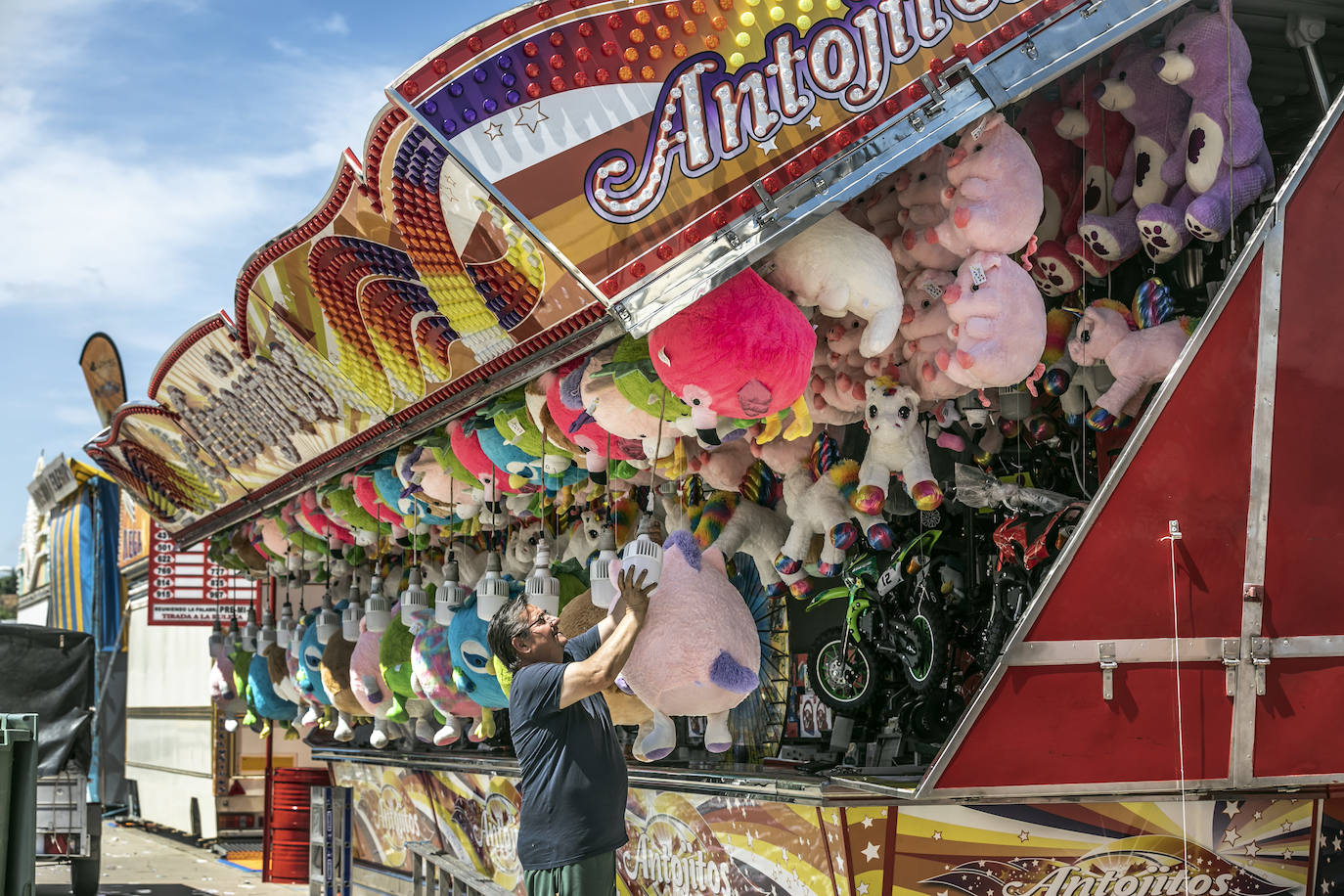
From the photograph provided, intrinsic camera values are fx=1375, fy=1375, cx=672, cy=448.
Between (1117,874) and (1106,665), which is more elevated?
(1106,665)

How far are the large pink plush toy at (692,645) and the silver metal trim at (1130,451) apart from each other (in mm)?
957

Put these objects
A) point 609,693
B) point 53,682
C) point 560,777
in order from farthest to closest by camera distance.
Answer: point 53,682 < point 609,693 < point 560,777

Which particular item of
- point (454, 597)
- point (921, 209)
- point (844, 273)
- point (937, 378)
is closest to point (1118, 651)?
point (937, 378)

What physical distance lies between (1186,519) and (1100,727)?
0.65 meters

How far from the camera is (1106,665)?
155 inches

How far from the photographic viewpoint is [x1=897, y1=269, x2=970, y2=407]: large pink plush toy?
422 cm

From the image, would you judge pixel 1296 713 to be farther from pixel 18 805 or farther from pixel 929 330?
pixel 18 805

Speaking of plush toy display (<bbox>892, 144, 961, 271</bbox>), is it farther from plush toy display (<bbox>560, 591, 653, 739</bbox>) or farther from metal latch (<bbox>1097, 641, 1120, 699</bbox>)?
plush toy display (<bbox>560, 591, 653, 739</bbox>)

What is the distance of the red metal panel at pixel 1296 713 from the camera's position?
397 cm

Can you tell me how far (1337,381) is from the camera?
403 cm

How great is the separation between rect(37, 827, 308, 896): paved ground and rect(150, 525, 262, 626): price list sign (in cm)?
229

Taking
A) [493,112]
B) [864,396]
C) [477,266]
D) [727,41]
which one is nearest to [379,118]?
[477,266]

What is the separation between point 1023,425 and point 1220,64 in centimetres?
131

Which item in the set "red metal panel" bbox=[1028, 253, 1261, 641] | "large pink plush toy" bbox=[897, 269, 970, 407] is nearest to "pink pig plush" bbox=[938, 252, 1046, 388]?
"large pink plush toy" bbox=[897, 269, 970, 407]
